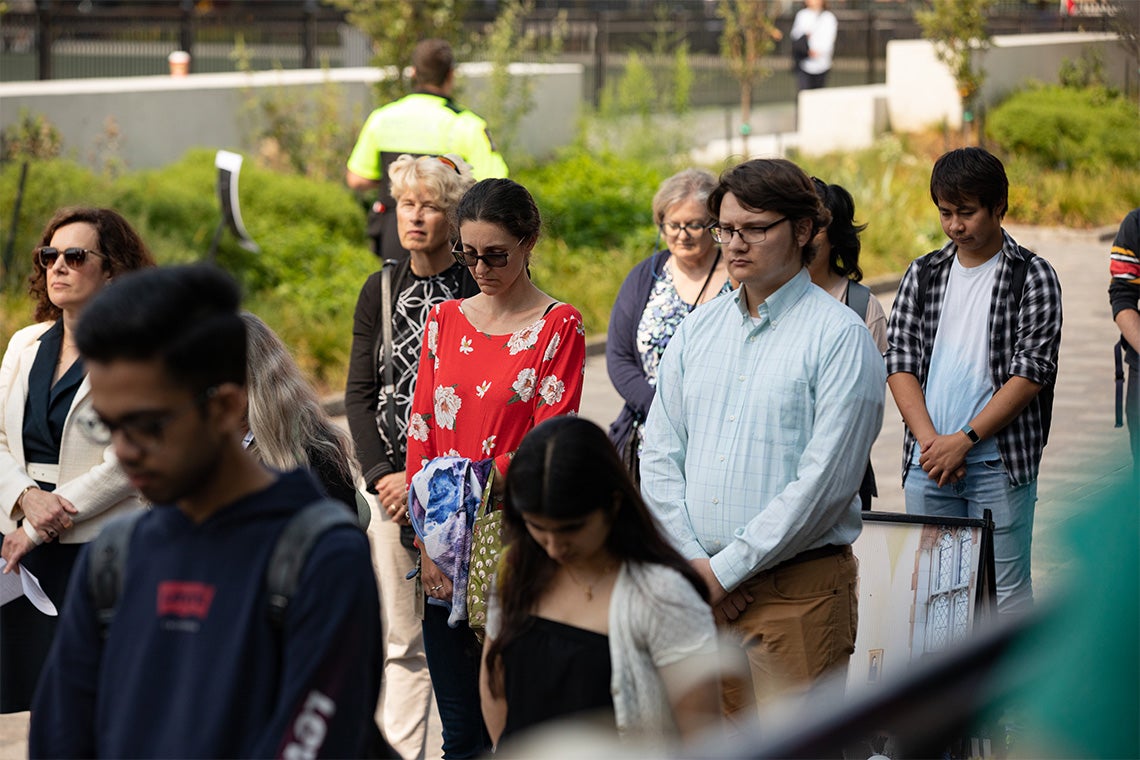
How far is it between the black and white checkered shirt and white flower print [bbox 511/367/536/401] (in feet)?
5.32

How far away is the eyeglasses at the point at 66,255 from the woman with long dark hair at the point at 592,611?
2.07m

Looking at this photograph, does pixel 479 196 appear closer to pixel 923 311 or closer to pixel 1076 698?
pixel 923 311

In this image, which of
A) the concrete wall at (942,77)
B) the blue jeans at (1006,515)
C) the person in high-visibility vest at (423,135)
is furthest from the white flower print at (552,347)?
the concrete wall at (942,77)

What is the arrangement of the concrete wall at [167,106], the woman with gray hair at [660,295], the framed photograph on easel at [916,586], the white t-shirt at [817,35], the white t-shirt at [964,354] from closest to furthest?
the framed photograph on easel at [916,586] < the white t-shirt at [964,354] < the woman with gray hair at [660,295] < the concrete wall at [167,106] < the white t-shirt at [817,35]

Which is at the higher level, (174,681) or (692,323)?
(692,323)

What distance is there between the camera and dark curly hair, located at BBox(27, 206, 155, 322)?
4664 millimetres

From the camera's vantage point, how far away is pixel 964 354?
17.4 ft

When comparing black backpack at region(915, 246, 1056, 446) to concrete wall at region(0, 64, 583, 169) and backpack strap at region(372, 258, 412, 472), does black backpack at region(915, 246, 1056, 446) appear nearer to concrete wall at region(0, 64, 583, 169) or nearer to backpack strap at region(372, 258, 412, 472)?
backpack strap at region(372, 258, 412, 472)

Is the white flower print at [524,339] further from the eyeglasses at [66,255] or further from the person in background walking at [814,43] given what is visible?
the person in background walking at [814,43]

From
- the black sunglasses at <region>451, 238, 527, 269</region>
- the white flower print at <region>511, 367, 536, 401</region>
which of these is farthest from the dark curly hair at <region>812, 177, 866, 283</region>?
the white flower print at <region>511, 367, 536, 401</region>

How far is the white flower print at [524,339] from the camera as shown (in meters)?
4.49

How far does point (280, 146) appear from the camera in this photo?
1619 centimetres

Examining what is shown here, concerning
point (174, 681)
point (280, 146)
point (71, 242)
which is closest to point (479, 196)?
point (71, 242)

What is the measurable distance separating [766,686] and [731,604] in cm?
24
